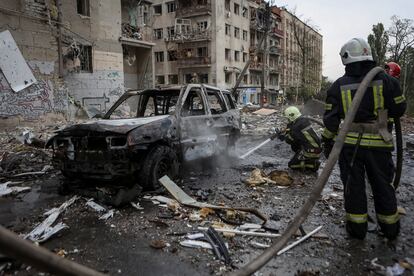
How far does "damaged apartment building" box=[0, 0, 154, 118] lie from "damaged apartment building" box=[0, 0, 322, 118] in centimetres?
4

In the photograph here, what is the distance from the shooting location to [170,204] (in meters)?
4.40

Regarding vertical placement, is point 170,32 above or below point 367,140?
above

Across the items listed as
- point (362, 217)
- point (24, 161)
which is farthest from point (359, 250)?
point (24, 161)

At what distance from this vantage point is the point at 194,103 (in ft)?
21.7

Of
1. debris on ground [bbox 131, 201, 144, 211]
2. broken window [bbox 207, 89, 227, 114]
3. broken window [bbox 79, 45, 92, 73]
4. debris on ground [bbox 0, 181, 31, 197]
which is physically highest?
broken window [bbox 79, 45, 92, 73]

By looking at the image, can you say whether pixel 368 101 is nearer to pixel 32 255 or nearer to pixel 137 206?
pixel 137 206

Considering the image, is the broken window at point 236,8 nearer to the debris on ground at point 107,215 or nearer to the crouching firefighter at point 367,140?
the crouching firefighter at point 367,140

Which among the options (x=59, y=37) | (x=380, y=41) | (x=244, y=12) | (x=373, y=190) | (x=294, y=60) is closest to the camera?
(x=373, y=190)

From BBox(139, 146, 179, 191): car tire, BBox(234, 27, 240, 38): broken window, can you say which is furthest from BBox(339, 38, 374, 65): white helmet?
BBox(234, 27, 240, 38): broken window

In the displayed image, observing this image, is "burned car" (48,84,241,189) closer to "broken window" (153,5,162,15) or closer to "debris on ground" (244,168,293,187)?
"debris on ground" (244,168,293,187)

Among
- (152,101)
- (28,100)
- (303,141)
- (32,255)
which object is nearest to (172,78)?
(28,100)

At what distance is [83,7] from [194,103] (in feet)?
43.6

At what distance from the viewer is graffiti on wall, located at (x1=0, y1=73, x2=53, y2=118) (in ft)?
41.1

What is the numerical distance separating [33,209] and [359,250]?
4.09 m
